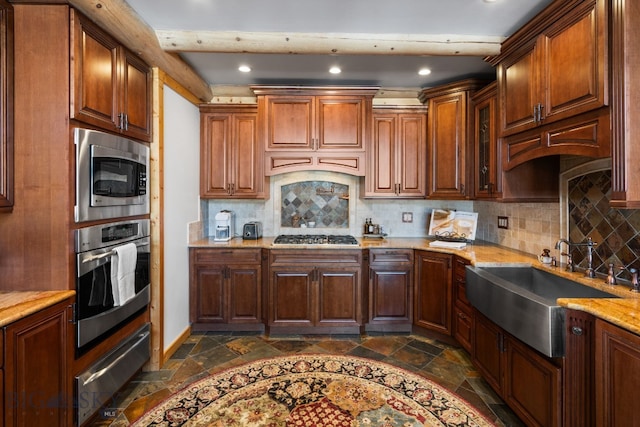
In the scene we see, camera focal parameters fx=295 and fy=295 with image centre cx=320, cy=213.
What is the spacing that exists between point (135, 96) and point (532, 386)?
129 inches

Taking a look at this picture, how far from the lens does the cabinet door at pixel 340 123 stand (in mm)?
3248

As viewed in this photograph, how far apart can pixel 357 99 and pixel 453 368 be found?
2778mm

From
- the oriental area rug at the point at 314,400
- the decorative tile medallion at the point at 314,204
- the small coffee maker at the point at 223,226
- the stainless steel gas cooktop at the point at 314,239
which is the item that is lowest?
the oriental area rug at the point at 314,400

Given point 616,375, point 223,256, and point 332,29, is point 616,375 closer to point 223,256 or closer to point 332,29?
point 332,29

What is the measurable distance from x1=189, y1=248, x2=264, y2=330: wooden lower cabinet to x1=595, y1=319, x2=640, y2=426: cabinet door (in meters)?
2.62

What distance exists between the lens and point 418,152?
3410 mm

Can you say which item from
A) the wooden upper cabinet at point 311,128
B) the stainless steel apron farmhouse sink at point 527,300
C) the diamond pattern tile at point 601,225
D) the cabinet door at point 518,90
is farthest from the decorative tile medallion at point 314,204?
the diamond pattern tile at point 601,225

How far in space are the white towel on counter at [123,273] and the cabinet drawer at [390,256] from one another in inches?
83.9

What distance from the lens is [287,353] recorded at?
2.75 metres

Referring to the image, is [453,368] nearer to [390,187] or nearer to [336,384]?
Result: [336,384]

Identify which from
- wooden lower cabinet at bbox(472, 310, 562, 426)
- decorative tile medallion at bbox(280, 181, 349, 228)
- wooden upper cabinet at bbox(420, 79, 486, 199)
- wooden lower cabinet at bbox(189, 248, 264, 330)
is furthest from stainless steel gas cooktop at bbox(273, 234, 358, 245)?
wooden lower cabinet at bbox(472, 310, 562, 426)

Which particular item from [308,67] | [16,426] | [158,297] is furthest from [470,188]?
[16,426]

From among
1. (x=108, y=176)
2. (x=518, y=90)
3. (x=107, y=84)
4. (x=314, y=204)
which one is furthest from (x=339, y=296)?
(x=107, y=84)

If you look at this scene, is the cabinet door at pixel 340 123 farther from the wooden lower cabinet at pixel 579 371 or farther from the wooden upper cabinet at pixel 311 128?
the wooden lower cabinet at pixel 579 371
